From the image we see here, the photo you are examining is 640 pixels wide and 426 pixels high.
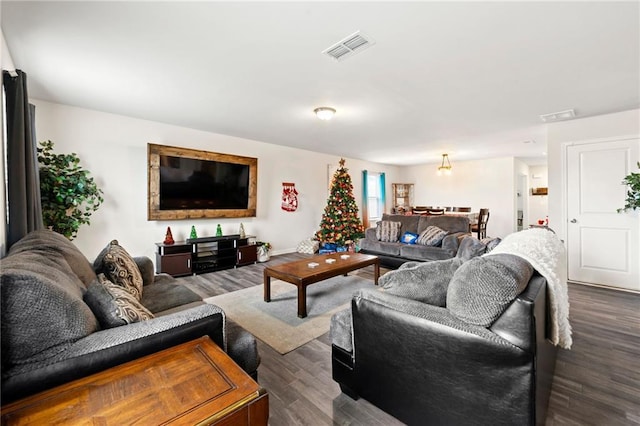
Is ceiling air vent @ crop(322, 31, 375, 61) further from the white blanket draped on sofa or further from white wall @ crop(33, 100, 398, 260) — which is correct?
white wall @ crop(33, 100, 398, 260)

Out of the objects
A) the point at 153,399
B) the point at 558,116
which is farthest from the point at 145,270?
the point at 558,116

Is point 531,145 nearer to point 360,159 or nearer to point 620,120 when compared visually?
point 620,120

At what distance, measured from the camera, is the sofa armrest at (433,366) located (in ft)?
3.69

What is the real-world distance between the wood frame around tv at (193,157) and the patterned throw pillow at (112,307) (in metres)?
3.31

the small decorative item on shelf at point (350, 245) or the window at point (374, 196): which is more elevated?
the window at point (374, 196)

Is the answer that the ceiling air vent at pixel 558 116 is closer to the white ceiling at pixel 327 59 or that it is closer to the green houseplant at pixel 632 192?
the white ceiling at pixel 327 59

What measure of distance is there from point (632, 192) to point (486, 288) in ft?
13.8

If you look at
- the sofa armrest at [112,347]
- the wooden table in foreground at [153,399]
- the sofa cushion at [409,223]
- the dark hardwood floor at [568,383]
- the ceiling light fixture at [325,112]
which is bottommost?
the dark hardwood floor at [568,383]

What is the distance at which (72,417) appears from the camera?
0.78m

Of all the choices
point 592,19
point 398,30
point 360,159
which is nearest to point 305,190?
point 360,159

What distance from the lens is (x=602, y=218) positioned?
157 inches

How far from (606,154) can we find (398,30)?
402 cm

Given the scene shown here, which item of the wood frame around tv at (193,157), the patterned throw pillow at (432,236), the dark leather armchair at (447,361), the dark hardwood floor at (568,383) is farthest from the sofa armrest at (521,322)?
the wood frame around tv at (193,157)

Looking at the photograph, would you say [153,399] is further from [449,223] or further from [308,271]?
[449,223]
